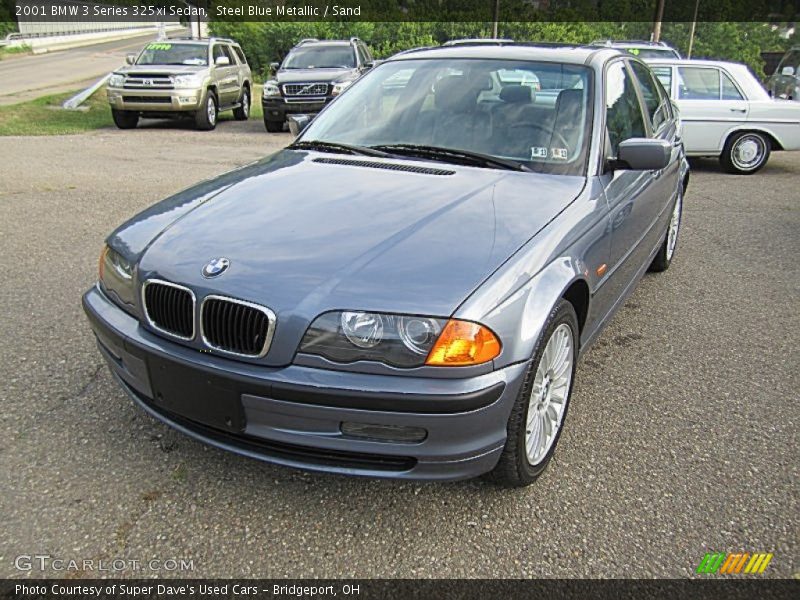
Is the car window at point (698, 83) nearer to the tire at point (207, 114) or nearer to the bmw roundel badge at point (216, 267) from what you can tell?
the tire at point (207, 114)

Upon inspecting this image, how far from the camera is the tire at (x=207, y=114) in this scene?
1329 cm

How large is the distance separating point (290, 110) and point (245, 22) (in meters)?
18.2

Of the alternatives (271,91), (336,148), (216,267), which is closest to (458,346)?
(216,267)

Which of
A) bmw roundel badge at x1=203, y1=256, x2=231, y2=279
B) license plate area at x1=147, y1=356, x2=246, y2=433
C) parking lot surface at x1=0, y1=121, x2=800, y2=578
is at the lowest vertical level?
parking lot surface at x1=0, y1=121, x2=800, y2=578

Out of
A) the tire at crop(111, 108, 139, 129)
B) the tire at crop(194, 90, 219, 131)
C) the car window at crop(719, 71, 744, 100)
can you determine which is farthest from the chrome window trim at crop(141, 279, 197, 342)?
the tire at crop(111, 108, 139, 129)

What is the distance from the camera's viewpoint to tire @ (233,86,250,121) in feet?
51.2

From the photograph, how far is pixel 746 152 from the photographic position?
9891 mm

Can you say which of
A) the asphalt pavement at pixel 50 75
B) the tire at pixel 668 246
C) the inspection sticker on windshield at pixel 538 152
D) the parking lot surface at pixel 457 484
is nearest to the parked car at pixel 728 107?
the tire at pixel 668 246

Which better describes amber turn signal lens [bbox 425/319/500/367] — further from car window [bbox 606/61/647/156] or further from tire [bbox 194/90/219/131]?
tire [bbox 194/90/219/131]

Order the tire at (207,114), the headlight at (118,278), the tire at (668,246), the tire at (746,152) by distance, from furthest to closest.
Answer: the tire at (207,114) < the tire at (746,152) < the tire at (668,246) < the headlight at (118,278)

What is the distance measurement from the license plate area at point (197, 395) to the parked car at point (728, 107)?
29.6ft

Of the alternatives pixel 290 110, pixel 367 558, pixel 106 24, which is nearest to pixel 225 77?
pixel 290 110

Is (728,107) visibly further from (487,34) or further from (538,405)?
(487,34)

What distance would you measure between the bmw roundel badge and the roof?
213cm
